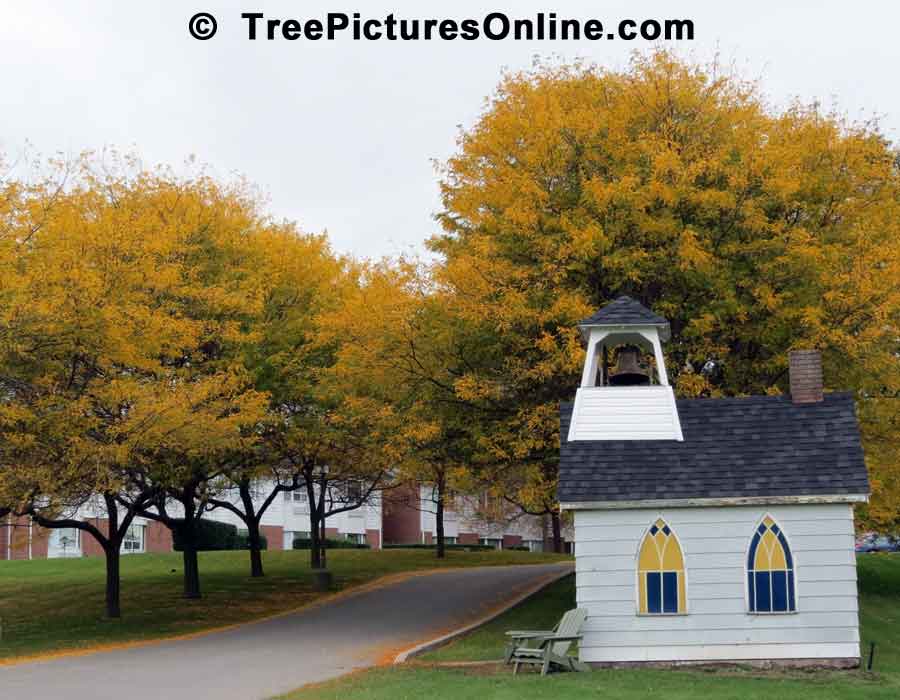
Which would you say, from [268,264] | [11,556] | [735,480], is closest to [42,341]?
[268,264]

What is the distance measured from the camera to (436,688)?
16266 mm

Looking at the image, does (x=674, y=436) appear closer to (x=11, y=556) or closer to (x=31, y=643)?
(x=31, y=643)

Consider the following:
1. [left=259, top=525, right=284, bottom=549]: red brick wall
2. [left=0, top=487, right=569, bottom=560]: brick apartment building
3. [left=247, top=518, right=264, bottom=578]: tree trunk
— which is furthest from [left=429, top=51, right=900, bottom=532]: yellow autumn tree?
[left=259, top=525, right=284, bottom=549]: red brick wall

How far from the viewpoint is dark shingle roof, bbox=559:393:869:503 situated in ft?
61.6

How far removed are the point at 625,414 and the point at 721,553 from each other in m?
2.87

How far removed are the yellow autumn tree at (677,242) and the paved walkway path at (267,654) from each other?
15.6 feet

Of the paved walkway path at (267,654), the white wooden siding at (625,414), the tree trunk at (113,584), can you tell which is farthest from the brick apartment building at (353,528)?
the white wooden siding at (625,414)

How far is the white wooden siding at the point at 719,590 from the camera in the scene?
18.5 metres

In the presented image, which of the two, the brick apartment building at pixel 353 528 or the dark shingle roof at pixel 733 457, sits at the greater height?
the dark shingle roof at pixel 733 457

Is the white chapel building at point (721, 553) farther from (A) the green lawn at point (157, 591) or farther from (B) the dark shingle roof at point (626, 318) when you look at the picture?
(A) the green lawn at point (157, 591)

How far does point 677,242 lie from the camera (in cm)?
2477

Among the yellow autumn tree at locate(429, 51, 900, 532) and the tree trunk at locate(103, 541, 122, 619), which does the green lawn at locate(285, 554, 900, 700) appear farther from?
the tree trunk at locate(103, 541, 122, 619)

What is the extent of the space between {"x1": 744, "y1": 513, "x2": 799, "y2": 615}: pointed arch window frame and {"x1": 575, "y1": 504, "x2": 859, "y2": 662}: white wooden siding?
0.05m

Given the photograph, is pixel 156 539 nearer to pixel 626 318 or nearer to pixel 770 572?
pixel 626 318
